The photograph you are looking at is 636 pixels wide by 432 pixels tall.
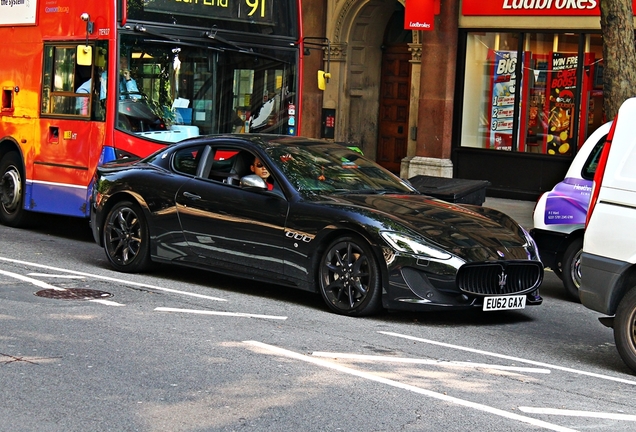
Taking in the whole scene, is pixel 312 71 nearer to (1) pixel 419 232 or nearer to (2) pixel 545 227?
(2) pixel 545 227

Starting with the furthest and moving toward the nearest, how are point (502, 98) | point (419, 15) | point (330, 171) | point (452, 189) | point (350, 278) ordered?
point (502, 98) → point (419, 15) → point (452, 189) → point (330, 171) → point (350, 278)

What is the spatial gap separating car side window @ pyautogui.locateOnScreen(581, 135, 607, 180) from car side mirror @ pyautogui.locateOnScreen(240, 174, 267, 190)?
326 centimetres

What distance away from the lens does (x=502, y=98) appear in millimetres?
21203

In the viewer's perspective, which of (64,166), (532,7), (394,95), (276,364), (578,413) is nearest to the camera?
(578,413)

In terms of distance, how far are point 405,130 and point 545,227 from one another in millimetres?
12781

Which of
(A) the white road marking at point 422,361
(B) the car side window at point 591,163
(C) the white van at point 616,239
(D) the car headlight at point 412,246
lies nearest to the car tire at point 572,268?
(B) the car side window at point 591,163

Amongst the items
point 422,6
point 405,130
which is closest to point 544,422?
point 422,6

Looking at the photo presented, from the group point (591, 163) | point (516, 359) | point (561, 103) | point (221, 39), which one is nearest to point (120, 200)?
point (221, 39)

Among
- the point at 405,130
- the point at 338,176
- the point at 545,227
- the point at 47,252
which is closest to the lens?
the point at 338,176

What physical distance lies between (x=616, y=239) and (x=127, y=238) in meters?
5.23

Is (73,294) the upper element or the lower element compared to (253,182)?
lower

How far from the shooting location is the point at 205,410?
6.16 meters

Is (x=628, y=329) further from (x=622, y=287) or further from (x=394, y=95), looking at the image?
(x=394, y=95)

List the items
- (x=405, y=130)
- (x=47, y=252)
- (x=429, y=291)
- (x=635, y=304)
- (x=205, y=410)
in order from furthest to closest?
(x=405, y=130) < (x=47, y=252) < (x=429, y=291) < (x=635, y=304) < (x=205, y=410)
